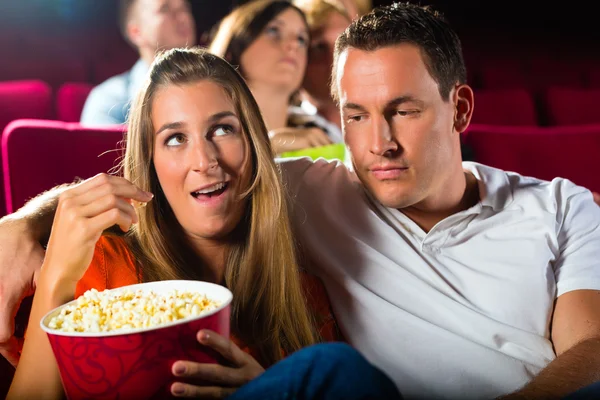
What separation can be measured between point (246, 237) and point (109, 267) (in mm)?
249

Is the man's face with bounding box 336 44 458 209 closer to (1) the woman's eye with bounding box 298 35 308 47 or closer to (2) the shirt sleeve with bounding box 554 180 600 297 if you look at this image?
(2) the shirt sleeve with bounding box 554 180 600 297

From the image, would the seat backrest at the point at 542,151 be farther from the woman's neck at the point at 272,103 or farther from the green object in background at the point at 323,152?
the woman's neck at the point at 272,103

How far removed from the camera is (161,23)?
286 centimetres

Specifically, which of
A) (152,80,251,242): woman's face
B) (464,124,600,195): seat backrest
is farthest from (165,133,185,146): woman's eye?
(464,124,600,195): seat backrest

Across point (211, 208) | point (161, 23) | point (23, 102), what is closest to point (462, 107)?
point (211, 208)

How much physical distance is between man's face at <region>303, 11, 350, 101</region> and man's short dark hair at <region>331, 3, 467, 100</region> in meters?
1.06

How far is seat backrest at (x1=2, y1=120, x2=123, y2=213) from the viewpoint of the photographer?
4.61 ft

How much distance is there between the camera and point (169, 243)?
1.16 metres

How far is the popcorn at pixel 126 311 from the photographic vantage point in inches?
30.2

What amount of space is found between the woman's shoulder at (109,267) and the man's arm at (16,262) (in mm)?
77

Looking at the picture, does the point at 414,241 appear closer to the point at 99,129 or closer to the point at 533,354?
the point at 533,354

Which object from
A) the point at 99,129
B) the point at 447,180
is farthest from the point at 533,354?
the point at 99,129

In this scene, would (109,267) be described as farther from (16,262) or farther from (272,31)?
Answer: (272,31)

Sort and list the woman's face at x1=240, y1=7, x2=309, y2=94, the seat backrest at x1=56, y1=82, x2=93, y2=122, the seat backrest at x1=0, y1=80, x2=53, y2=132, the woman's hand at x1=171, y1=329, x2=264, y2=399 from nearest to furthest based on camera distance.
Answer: the woman's hand at x1=171, y1=329, x2=264, y2=399
the seat backrest at x1=0, y1=80, x2=53, y2=132
the woman's face at x1=240, y1=7, x2=309, y2=94
the seat backrest at x1=56, y1=82, x2=93, y2=122
